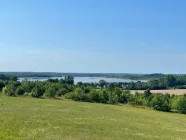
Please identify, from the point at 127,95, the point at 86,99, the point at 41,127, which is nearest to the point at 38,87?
the point at 86,99

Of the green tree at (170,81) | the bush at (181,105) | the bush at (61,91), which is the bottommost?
the bush at (181,105)

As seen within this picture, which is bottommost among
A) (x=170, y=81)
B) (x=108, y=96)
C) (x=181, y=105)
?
(x=181, y=105)

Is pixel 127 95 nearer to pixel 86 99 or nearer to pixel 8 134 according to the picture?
pixel 86 99

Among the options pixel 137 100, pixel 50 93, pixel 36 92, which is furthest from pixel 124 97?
pixel 36 92

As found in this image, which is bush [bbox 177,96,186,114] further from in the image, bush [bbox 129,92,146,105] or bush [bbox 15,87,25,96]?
bush [bbox 15,87,25,96]

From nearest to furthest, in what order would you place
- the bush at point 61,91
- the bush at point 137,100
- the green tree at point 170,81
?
the bush at point 137,100 → the bush at point 61,91 → the green tree at point 170,81

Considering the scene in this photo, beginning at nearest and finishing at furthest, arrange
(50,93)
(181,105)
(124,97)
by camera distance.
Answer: (181,105), (124,97), (50,93)

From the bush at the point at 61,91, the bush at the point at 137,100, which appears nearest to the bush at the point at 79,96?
the bush at the point at 61,91

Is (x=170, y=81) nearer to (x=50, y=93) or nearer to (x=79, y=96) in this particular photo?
(x=79, y=96)

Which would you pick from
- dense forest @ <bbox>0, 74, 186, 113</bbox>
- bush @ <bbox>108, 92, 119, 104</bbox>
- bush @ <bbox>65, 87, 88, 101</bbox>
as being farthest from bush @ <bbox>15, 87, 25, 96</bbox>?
bush @ <bbox>108, 92, 119, 104</bbox>

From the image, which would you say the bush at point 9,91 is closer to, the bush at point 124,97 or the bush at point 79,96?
the bush at point 79,96

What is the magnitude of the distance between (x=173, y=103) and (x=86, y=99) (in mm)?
27230

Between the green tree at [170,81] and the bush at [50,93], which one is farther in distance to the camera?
the green tree at [170,81]

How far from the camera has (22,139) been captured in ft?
77.0
